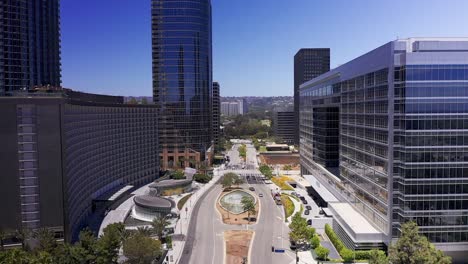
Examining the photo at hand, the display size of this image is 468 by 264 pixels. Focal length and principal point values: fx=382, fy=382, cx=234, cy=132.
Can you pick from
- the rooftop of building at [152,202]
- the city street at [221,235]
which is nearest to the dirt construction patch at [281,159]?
the city street at [221,235]

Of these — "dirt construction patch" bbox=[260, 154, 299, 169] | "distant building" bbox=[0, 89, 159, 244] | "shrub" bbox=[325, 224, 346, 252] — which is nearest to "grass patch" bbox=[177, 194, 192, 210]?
"distant building" bbox=[0, 89, 159, 244]

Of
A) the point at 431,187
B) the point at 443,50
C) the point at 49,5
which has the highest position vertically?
the point at 49,5

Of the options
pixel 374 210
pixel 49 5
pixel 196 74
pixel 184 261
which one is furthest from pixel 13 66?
pixel 374 210

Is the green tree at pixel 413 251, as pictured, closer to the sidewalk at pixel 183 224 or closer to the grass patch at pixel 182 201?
the sidewalk at pixel 183 224

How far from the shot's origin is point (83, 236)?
43.8 metres

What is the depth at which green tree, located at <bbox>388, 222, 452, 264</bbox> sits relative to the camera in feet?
122

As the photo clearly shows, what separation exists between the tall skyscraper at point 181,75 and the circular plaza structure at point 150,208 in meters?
48.5

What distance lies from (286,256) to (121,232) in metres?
21.4

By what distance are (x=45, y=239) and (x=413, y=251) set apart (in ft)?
131

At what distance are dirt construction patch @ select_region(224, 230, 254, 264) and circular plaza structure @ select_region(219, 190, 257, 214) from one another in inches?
455

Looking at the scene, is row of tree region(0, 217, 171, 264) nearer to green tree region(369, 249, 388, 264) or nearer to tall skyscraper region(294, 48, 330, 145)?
green tree region(369, 249, 388, 264)

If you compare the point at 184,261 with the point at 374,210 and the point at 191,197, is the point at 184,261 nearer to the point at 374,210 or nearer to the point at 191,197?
the point at 374,210

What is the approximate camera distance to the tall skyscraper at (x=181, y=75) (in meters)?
113

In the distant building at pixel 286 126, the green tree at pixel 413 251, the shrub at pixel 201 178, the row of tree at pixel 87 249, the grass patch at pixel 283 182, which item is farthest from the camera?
the distant building at pixel 286 126
